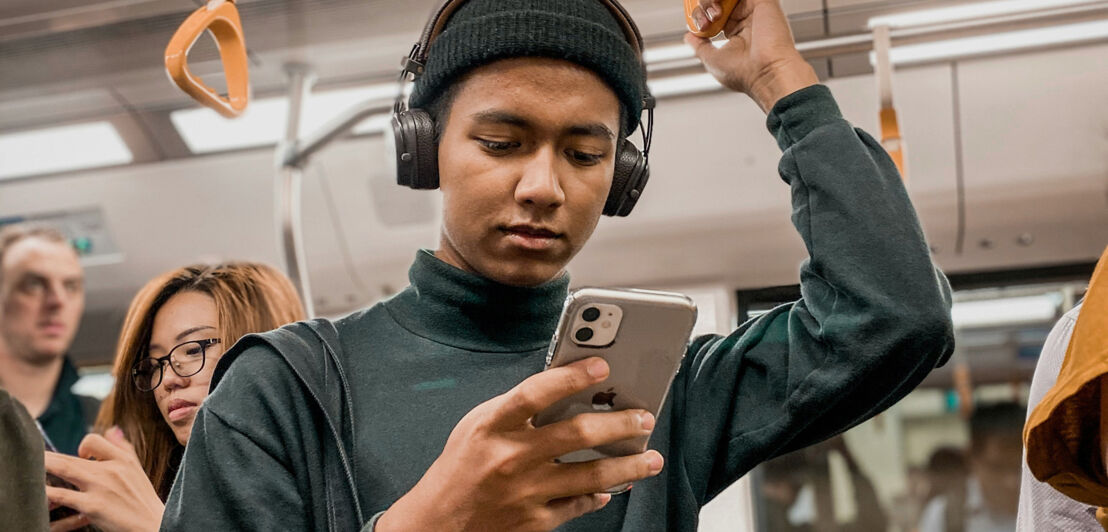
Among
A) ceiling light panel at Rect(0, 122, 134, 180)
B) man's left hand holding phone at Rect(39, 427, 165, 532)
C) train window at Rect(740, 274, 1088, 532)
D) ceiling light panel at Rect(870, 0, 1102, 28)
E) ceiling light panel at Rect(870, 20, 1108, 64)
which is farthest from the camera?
train window at Rect(740, 274, 1088, 532)

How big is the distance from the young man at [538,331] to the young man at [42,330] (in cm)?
165

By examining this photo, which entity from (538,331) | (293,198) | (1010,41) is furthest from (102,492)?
(1010,41)

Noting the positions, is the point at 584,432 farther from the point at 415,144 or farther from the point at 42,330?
the point at 42,330

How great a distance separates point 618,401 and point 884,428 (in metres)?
5.17

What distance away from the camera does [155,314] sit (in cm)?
183

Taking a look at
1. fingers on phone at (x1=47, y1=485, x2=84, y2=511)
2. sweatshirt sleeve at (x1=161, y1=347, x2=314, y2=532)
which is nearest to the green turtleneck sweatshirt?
sweatshirt sleeve at (x1=161, y1=347, x2=314, y2=532)

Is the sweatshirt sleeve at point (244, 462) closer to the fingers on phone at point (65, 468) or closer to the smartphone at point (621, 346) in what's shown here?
the smartphone at point (621, 346)

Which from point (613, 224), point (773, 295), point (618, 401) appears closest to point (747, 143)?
point (613, 224)

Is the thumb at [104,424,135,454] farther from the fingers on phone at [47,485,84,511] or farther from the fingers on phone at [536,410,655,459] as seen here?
the fingers on phone at [536,410,655,459]

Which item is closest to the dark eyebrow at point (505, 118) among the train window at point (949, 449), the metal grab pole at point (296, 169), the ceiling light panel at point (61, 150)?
the metal grab pole at point (296, 169)

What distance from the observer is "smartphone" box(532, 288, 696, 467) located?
1.00m

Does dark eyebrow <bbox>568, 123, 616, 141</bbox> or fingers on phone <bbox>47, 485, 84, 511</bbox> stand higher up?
dark eyebrow <bbox>568, 123, 616, 141</bbox>

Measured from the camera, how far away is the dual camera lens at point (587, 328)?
39.3 inches

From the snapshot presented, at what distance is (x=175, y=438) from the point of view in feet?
5.90
